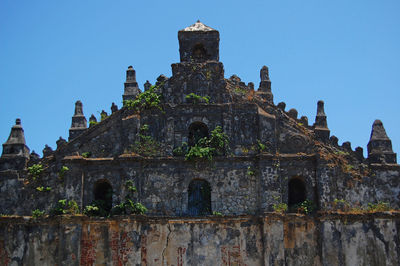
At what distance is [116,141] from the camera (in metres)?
24.6

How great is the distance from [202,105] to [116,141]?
4068 mm

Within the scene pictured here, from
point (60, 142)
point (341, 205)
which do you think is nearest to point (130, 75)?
point (60, 142)

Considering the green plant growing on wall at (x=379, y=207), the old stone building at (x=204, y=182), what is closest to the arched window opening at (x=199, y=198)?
the old stone building at (x=204, y=182)

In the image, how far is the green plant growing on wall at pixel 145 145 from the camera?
24.2 m

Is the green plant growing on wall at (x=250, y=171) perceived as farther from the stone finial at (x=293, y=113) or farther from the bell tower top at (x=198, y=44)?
the bell tower top at (x=198, y=44)

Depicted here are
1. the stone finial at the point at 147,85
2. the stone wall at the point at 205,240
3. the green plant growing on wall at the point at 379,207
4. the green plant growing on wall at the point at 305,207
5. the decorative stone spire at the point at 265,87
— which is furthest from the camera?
the decorative stone spire at the point at 265,87

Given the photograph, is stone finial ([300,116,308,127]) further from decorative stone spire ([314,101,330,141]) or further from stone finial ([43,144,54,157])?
stone finial ([43,144,54,157])

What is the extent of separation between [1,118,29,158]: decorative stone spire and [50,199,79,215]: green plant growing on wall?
2.93m

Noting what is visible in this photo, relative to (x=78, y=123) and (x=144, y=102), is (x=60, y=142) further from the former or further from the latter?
(x=144, y=102)

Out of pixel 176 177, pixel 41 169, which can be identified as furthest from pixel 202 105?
pixel 41 169

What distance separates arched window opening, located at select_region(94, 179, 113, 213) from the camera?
23.7 meters

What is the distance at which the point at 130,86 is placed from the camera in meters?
27.3

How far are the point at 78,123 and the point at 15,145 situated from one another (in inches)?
112

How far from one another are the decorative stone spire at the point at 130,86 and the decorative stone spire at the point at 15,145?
4.94m
